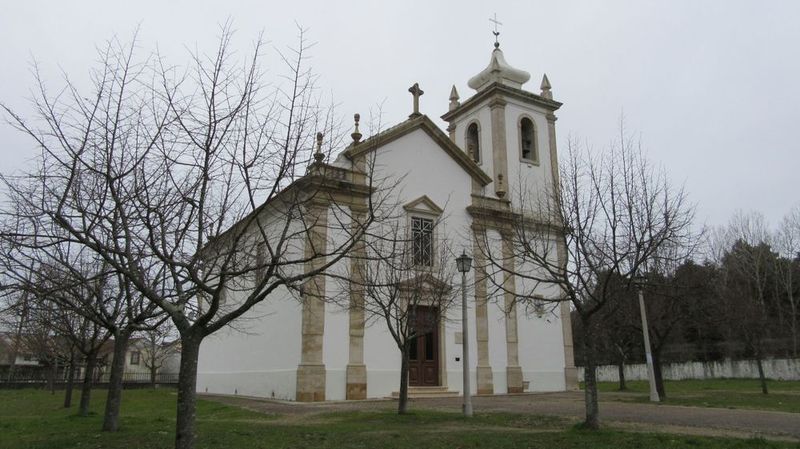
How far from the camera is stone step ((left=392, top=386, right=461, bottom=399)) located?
20.7 m

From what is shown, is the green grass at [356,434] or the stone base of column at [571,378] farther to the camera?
the stone base of column at [571,378]

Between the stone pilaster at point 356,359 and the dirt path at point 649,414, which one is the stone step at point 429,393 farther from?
the stone pilaster at point 356,359

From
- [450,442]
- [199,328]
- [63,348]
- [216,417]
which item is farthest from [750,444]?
[63,348]

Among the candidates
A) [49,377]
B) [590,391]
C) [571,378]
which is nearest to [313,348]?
[590,391]

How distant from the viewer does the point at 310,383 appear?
1908 cm

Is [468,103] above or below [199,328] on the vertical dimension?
above

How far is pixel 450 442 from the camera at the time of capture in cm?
965

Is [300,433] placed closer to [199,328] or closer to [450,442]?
[450,442]

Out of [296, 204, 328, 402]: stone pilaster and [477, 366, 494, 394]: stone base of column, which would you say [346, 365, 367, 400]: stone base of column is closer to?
[296, 204, 328, 402]: stone pilaster

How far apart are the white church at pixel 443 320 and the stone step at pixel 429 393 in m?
0.13

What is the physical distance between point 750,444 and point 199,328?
8.22m

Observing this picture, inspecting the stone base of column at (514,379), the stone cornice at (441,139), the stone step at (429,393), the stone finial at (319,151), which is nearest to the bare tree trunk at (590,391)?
the stone finial at (319,151)

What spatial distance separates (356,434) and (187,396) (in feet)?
14.0

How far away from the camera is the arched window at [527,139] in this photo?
29219mm
